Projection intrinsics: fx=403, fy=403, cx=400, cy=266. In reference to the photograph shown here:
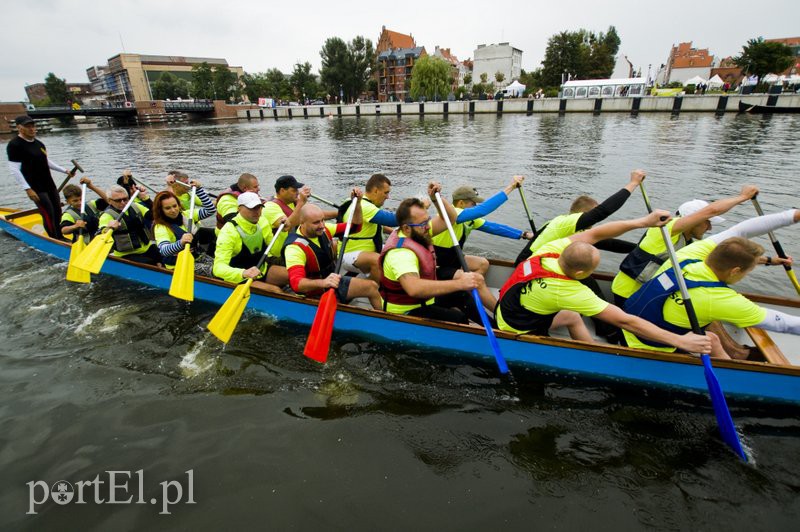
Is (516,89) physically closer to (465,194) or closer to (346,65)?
(346,65)

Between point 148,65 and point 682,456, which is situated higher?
point 148,65

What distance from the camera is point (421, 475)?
11.8ft

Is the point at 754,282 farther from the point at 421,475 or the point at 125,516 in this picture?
the point at 125,516

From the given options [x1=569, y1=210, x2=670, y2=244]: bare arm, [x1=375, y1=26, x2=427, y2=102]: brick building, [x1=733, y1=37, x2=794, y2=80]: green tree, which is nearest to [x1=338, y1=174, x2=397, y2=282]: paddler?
[x1=569, y1=210, x2=670, y2=244]: bare arm

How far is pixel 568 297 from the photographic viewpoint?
3748 millimetres

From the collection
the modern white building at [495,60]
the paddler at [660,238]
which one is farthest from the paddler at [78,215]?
the modern white building at [495,60]

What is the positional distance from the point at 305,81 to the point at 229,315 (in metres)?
93.3

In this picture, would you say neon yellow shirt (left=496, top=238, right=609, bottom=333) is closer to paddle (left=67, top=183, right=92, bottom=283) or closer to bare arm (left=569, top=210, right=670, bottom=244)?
bare arm (left=569, top=210, right=670, bottom=244)

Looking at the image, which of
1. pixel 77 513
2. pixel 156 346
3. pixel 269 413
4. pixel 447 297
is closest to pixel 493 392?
pixel 447 297

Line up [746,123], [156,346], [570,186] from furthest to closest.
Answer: [746,123] → [570,186] → [156,346]

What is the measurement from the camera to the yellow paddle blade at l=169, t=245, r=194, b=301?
5715mm

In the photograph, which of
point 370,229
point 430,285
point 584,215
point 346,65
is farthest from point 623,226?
point 346,65

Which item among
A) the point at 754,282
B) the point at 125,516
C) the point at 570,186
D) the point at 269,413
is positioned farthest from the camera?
the point at 570,186

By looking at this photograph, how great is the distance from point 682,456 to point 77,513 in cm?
526
